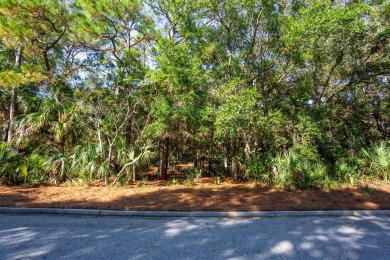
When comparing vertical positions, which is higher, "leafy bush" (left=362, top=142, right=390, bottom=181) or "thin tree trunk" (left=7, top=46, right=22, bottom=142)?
"thin tree trunk" (left=7, top=46, right=22, bottom=142)

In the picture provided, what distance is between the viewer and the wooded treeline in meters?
7.68

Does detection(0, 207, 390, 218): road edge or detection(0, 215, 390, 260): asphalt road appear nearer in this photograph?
detection(0, 215, 390, 260): asphalt road

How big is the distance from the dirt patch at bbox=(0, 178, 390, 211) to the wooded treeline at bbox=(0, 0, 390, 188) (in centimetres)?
84

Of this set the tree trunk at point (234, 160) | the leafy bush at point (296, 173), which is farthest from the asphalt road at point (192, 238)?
the tree trunk at point (234, 160)

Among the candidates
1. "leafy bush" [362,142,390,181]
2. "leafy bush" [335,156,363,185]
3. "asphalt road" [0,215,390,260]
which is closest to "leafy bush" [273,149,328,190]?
"leafy bush" [335,156,363,185]

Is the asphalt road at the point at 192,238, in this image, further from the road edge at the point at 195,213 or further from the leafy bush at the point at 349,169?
the leafy bush at the point at 349,169

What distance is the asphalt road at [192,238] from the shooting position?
3.24 m

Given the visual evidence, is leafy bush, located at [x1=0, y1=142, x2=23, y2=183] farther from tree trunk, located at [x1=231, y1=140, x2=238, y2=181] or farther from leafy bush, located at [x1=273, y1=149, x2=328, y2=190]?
leafy bush, located at [x1=273, y1=149, x2=328, y2=190]

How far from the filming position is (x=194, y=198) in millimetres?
6449

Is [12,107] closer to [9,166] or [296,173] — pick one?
[9,166]

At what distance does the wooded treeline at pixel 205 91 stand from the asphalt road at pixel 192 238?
10.6 feet

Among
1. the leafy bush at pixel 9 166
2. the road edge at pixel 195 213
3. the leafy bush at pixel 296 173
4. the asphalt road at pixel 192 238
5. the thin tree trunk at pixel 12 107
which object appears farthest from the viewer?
the thin tree trunk at pixel 12 107

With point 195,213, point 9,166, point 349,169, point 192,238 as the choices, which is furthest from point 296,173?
point 9,166

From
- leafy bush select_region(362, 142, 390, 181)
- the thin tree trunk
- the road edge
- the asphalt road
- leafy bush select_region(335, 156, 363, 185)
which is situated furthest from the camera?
the thin tree trunk
